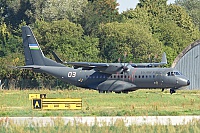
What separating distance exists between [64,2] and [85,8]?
348 cm

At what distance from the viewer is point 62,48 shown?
266 ft

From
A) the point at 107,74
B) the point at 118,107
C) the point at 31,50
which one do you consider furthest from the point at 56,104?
the point at 31,50

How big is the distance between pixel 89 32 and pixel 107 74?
4163 cm

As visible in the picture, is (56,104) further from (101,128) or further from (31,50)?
(31,50)

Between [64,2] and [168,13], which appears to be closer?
[64,2]

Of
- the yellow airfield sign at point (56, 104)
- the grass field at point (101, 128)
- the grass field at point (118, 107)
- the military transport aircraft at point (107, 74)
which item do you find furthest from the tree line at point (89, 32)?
the grass field at point (101, 128)

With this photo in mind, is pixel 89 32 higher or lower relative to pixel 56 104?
higher

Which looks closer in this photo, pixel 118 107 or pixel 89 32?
pixel 118 107

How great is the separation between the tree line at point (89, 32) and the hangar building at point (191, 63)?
34.6ft

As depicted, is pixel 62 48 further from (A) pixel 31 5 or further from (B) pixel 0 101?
(B) pixel 0 101

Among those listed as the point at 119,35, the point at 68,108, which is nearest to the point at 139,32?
the point at 119,35

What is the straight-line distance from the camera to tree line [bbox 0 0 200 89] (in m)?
77.4

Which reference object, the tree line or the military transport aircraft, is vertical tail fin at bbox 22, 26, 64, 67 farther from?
the tree line

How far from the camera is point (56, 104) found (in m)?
34.3
